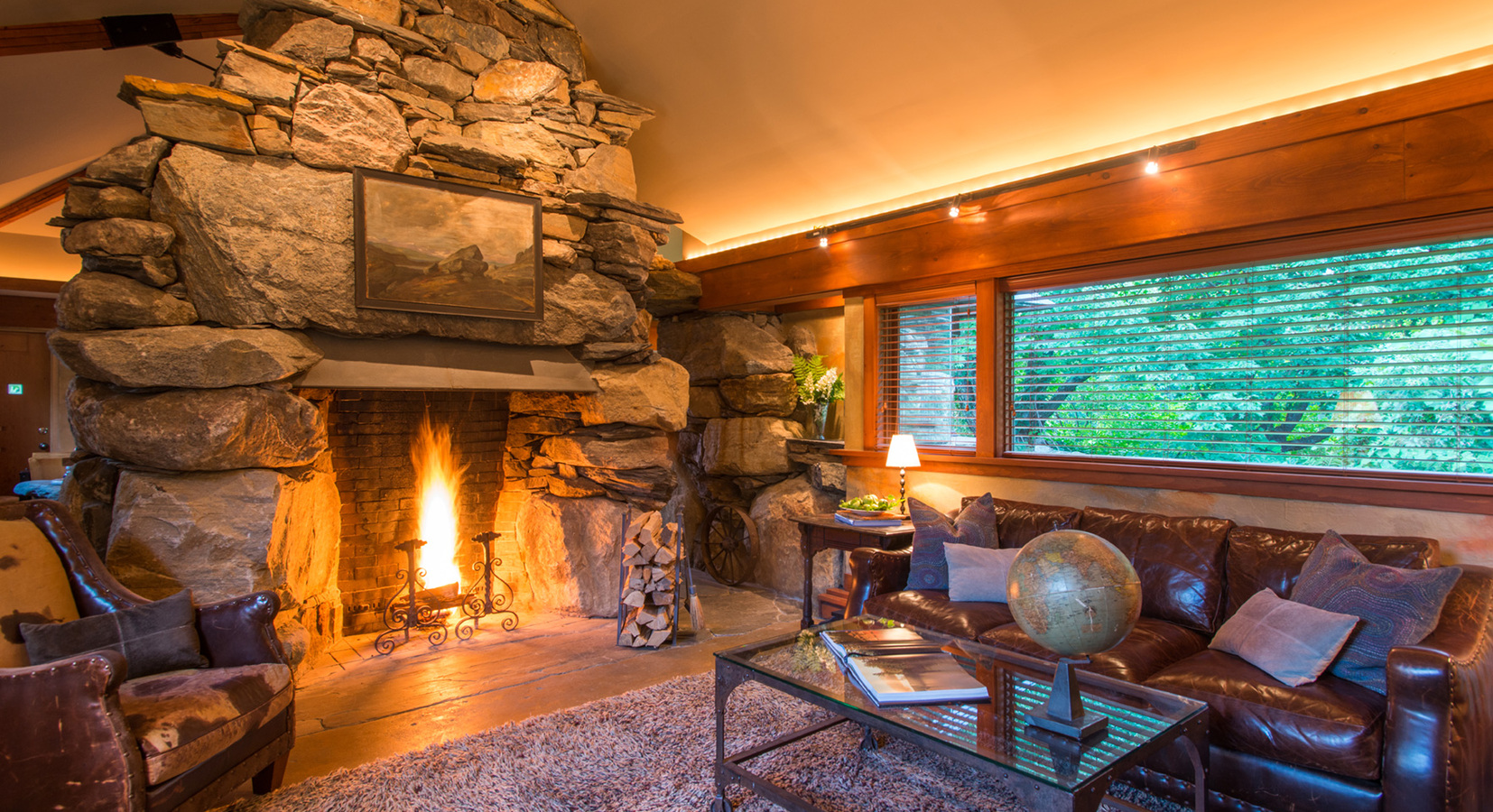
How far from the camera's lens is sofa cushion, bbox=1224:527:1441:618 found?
2.62 meters

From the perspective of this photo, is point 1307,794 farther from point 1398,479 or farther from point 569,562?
point 569,562

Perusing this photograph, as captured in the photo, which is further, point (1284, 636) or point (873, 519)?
point (873, 519)

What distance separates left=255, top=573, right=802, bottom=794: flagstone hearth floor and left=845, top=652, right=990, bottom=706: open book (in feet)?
5.16

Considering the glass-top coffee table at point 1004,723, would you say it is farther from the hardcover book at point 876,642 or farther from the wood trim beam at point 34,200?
the wood trim beam at point 34,200

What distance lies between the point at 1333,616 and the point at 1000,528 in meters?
1.46

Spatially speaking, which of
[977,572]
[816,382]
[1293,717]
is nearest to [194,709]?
[977,572]

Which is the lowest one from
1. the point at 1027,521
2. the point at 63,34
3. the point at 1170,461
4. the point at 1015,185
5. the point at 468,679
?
the point at 468,679

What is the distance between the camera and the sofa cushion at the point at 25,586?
223 centimetres

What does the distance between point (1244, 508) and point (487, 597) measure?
4.09m

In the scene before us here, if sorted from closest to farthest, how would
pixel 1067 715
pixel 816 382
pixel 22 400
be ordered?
pixel 1067 715
pixel 816 382
pixel 22 400

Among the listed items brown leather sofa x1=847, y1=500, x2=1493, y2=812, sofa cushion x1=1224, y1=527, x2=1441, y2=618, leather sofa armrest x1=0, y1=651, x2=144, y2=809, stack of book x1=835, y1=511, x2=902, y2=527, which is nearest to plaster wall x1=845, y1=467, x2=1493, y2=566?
sofa cushion x1=1224, y1=527, x2=1441, y2=618

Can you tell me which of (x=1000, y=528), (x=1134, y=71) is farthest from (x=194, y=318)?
(x=1134, y=71)

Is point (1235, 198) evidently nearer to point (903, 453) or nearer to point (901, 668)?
point (903, 453)

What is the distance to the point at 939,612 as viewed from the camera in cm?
321
